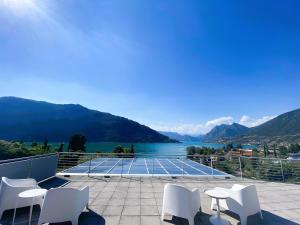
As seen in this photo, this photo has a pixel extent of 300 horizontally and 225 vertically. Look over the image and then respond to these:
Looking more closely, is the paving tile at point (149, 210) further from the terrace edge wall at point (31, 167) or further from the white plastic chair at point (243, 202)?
the terrace edge wall at point (31, 167)

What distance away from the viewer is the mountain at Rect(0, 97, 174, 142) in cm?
10309

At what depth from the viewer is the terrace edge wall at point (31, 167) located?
4137 millimetres

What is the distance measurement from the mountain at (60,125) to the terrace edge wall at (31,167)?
9537 cm

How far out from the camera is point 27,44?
23.3 feet

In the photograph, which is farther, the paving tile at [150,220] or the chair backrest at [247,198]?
the chair backrest at [247,198]

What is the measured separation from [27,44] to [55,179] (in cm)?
536

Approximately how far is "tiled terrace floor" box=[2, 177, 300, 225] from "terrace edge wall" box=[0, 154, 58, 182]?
90cm

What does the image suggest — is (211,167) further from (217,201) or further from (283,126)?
(283,126)

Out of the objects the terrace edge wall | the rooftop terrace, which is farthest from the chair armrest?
the terrace edge wall

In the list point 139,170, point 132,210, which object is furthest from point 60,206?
point 139,170

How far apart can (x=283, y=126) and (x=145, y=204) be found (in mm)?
143530

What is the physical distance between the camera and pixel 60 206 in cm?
274

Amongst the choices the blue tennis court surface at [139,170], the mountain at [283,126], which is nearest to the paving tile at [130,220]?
the blue tennis court surface at [139,170]

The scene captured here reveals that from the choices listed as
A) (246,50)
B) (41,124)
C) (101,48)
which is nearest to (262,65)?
(246,50)
